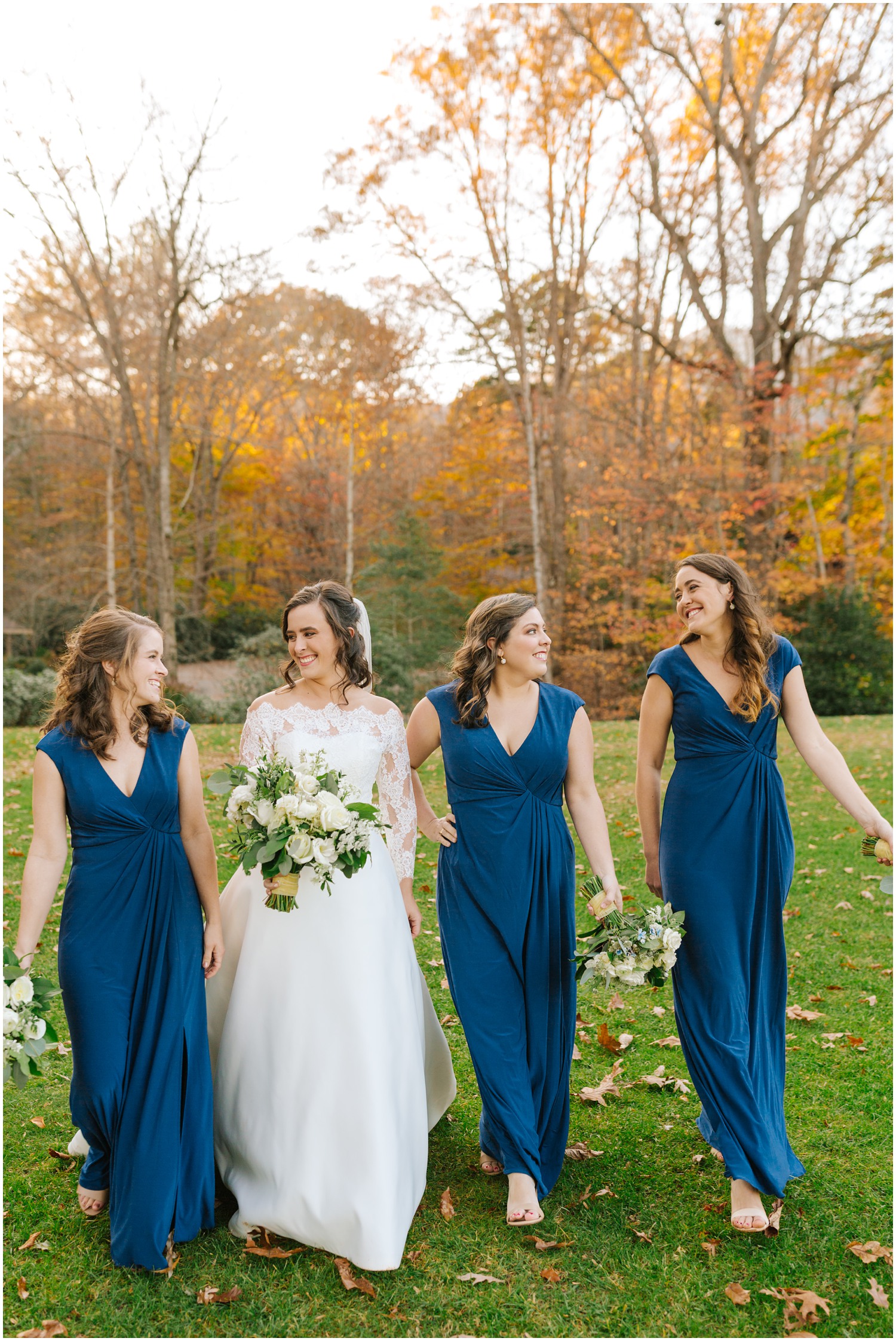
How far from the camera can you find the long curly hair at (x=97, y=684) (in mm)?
3584

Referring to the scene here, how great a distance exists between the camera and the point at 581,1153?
430 centimetres

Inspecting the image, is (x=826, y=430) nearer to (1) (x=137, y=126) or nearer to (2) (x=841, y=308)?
(2) (x=841, y=308)

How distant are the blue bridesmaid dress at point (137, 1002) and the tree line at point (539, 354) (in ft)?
52.0

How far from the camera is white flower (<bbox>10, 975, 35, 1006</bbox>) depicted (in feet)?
9.70

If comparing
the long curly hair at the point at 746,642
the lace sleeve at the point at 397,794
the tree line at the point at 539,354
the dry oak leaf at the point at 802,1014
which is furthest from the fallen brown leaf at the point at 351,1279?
the tree line at the point at 539,354

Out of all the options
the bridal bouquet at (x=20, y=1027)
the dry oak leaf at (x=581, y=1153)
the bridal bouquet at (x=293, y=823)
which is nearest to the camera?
the bridal bouquet at (x=20, y=1027)

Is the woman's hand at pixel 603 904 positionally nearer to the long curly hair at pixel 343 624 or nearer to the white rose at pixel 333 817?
the white rose at pixel 333 817

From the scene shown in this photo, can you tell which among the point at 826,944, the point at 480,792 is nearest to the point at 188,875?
the point at 480,792

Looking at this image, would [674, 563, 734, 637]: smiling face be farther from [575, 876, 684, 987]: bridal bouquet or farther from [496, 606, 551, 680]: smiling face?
[575, 876, 684, 987]: bridal bouquet

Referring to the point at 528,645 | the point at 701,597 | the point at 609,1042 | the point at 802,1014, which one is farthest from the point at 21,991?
the point at 802,1014

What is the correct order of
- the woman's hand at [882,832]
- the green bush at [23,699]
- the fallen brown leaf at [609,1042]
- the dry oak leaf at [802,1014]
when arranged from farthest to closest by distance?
the green bush at [23,699] < the dry oak leaf at [802,1014] < the fallen brown leaf at [609,1042] < the woman's hand at [882,832]

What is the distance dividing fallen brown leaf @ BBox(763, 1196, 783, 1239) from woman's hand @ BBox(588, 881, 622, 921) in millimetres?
1254

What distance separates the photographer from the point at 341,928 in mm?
3715

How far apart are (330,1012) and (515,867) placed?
920 mm
